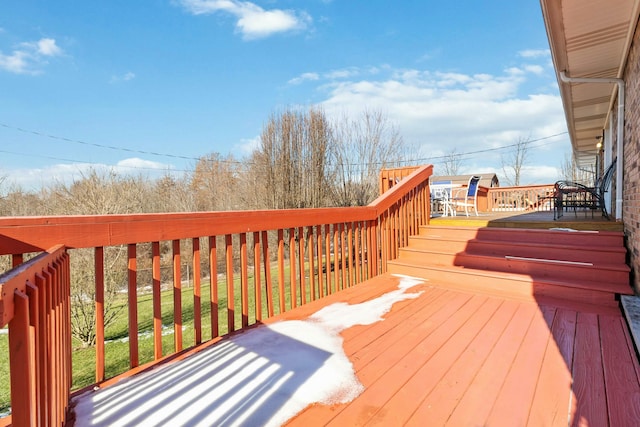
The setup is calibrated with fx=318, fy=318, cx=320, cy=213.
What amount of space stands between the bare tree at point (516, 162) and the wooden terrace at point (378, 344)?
2735 cm

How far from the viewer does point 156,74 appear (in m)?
16.6

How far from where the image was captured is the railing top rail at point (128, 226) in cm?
134

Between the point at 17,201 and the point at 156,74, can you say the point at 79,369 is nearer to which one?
the point at 17,201

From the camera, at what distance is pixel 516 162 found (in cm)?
2683

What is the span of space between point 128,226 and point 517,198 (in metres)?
12.6

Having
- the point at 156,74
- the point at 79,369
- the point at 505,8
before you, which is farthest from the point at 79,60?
the point at 505,8

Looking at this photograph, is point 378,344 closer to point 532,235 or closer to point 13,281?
point 13,281

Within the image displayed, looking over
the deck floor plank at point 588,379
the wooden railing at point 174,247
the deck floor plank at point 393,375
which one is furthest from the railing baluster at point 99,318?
the deck floor plank at point 588,379

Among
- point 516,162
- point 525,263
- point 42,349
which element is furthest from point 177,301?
→ point 516,162

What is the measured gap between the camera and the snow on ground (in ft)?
4.43

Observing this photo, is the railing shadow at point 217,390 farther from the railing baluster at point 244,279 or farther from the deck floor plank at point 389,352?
the railing baluster at point 244,279

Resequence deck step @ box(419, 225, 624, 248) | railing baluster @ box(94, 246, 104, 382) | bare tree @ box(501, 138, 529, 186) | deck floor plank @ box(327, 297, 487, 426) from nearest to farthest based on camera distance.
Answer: deck floor plank @ box(327, 297, 487, 426), railing baluster @ box(94, 246, 104, 382), deck step @ box(419, 225, 624, 248), bare tree @ box(501, 138, 529, 186)

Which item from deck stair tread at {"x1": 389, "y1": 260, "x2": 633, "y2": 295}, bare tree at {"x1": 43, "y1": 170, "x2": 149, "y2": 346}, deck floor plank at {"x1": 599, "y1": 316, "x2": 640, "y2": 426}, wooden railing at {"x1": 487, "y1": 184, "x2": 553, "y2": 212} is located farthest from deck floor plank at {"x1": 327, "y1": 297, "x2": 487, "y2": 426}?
wooden railing at {"x1": 487, "y1": 184, "x2": 553, "y2": 212}

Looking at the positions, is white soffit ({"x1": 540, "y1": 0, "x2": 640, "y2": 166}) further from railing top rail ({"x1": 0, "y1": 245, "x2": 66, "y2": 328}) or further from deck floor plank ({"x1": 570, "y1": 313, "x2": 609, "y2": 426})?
railing top rail ({"x1": 0, "y1": 245, "x2": 66, "y2": 328})
